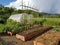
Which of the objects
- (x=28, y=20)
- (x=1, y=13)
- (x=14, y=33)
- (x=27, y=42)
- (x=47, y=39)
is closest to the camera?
(x=47, y=39)

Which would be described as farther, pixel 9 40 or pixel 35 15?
pixel 35 15

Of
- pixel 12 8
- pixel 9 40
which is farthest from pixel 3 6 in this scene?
pixel 9 40

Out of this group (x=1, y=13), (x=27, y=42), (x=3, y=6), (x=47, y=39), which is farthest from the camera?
(x=3, y=6)

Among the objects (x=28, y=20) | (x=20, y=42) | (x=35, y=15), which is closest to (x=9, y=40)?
(x=20, y=42)

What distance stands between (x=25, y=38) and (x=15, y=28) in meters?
1.80

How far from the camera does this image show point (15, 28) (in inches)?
346

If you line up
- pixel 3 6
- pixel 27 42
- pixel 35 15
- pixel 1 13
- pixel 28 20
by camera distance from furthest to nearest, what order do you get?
1. pixel 3 6
2. pixel 1 13
3. pixel 35 15
4. pixel 28 20
5. pixel 27 42

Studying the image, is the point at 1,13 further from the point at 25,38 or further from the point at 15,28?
the point at 25,38

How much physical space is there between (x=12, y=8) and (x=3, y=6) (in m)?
0.91

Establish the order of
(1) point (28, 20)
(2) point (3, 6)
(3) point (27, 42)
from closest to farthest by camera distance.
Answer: (3) point (27, 42) → (1) point (28, 20) → (2) point (3, 6)

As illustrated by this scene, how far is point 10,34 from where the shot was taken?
828 centimetres

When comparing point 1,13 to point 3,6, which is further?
point 3,6

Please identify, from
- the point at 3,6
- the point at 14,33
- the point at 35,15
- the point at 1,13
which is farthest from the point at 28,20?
the point at 3,6

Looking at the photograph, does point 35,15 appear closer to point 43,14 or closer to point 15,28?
point 43,14
